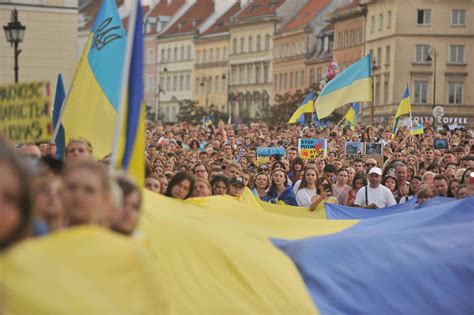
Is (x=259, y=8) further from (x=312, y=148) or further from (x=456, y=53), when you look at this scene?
(x=312, y=148)

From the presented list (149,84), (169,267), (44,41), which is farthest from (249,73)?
(169,267)

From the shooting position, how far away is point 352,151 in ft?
84.5

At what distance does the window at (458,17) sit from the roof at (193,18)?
4796cm

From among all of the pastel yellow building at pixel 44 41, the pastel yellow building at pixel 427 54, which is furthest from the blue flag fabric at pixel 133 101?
the pastel yellow building at pixel 427 54

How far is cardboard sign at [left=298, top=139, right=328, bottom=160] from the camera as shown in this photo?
27266 mm

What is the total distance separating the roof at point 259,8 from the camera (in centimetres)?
13662

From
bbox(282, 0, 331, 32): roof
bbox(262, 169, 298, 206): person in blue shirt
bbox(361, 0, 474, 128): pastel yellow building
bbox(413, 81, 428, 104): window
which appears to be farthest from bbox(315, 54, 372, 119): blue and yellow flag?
bbox(282, 0, 331, 32): roof

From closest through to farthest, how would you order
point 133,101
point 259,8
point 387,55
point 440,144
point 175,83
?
point 133,101, point 440,144, point 387,55, point 259,8, point 175,83

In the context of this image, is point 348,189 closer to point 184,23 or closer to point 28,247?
point 28,247

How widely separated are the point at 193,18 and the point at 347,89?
126204 mm

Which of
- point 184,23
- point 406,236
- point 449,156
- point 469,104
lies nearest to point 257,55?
point 184,23

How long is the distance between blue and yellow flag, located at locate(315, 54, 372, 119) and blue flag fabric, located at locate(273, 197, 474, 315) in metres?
15.3

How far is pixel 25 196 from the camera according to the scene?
19.5ft

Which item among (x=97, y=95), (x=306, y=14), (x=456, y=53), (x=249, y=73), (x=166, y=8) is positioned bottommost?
(x=249, y=73)
